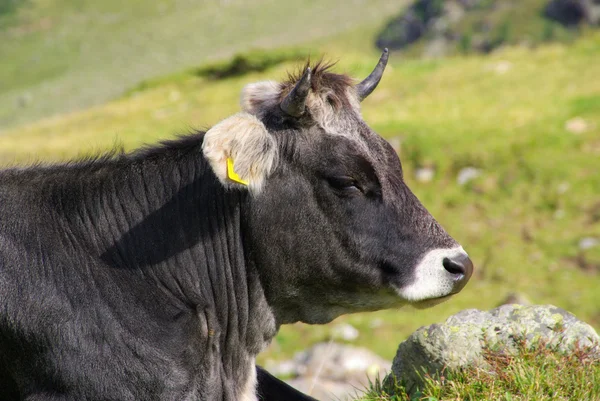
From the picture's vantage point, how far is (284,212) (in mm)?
5629

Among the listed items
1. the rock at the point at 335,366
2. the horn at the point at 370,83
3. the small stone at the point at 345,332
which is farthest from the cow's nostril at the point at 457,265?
the small stone at the point at 345,332

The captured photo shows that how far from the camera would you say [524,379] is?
5590 millimetres

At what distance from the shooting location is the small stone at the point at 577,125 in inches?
709

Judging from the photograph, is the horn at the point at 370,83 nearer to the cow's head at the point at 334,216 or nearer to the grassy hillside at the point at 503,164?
the cow's head at the point at 334,216

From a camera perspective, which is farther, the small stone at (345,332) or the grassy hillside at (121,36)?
the grassy hillside at (121,36)

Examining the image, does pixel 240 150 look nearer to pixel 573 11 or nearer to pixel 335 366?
pixel 335 366

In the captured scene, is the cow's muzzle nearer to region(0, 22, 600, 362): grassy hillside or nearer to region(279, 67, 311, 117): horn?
region(279, 67, 311, 117): horn

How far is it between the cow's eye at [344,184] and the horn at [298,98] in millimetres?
509

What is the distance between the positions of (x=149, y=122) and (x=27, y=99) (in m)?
72.3

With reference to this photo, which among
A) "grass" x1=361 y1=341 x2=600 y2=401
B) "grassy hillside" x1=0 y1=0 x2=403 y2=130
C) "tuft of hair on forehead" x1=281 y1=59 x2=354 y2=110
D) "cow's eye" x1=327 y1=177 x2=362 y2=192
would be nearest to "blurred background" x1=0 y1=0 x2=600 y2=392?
"tuft of hair on forehead" x1=281 y1=59 x2=354 y2=110

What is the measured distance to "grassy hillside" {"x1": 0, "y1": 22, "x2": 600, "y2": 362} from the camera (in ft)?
48.9

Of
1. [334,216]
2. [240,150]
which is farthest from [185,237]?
[334,216]

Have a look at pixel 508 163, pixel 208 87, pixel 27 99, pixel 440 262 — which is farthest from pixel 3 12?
pixel 440 262

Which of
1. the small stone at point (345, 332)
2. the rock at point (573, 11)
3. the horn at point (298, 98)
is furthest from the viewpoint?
the rock at point (573, 11)
